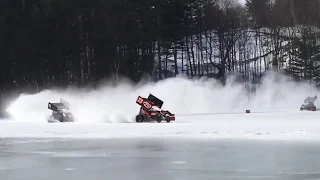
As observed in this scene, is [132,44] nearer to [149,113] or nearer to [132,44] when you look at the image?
[132,44]

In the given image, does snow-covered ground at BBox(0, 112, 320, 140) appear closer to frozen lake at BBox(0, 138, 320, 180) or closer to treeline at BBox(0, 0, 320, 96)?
frozen lake at BBox(0, 138, 320, 180)

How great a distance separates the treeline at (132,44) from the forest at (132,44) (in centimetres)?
10

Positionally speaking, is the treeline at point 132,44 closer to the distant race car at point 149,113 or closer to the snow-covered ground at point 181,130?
the distant race car at point 149,113

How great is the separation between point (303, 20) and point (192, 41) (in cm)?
1391

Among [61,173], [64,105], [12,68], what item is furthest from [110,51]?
[61,173]

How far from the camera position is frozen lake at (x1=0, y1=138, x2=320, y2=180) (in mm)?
16105

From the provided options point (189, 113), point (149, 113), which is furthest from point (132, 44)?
point (149, 113)

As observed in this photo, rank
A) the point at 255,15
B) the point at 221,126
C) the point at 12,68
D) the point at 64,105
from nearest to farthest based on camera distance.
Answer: the point at 221,126 → the point at 64,105 → the point at 12,68 → the point at 255,15

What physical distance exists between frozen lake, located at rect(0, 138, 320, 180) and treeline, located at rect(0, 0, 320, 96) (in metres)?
37.0

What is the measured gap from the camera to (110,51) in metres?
65.2

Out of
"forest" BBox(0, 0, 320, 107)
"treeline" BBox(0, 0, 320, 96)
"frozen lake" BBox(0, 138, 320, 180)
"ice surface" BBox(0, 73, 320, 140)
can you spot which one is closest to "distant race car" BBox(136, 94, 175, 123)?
"ice surface" BBox(0, 73, 320, 140)

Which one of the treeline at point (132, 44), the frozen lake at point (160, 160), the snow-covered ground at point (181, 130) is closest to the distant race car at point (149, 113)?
the snow-covered ground at point (181, 130)

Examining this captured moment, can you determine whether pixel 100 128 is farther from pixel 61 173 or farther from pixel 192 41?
pixel 192 41

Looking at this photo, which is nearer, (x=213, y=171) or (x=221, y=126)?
(x=213, y=171)
